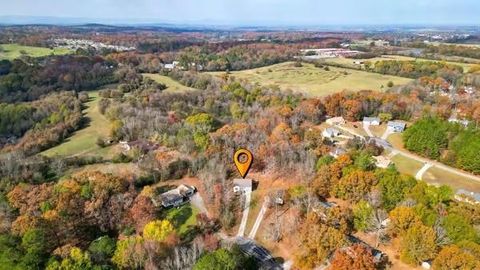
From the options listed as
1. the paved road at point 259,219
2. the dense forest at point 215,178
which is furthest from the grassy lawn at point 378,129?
the paved road at point 259,219

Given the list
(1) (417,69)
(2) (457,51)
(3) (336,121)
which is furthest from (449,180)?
(2) (457,51)

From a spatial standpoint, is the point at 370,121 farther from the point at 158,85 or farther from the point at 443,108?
the point at 158,85

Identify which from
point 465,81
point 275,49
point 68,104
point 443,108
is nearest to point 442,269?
point 443,108

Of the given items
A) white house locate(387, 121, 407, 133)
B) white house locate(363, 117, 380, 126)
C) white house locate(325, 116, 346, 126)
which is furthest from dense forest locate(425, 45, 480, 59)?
white house locate(325, 116, 346, 126)

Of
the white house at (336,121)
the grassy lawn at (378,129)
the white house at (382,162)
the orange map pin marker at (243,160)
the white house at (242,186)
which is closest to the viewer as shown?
the white house at (242,186)

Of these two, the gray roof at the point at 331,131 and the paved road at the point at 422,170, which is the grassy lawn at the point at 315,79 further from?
the paved road at the point at 422,170

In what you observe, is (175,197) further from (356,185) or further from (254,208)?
(356,185)

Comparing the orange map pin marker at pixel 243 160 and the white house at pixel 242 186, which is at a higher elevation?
the orange map pin marker at pixel 243 160
